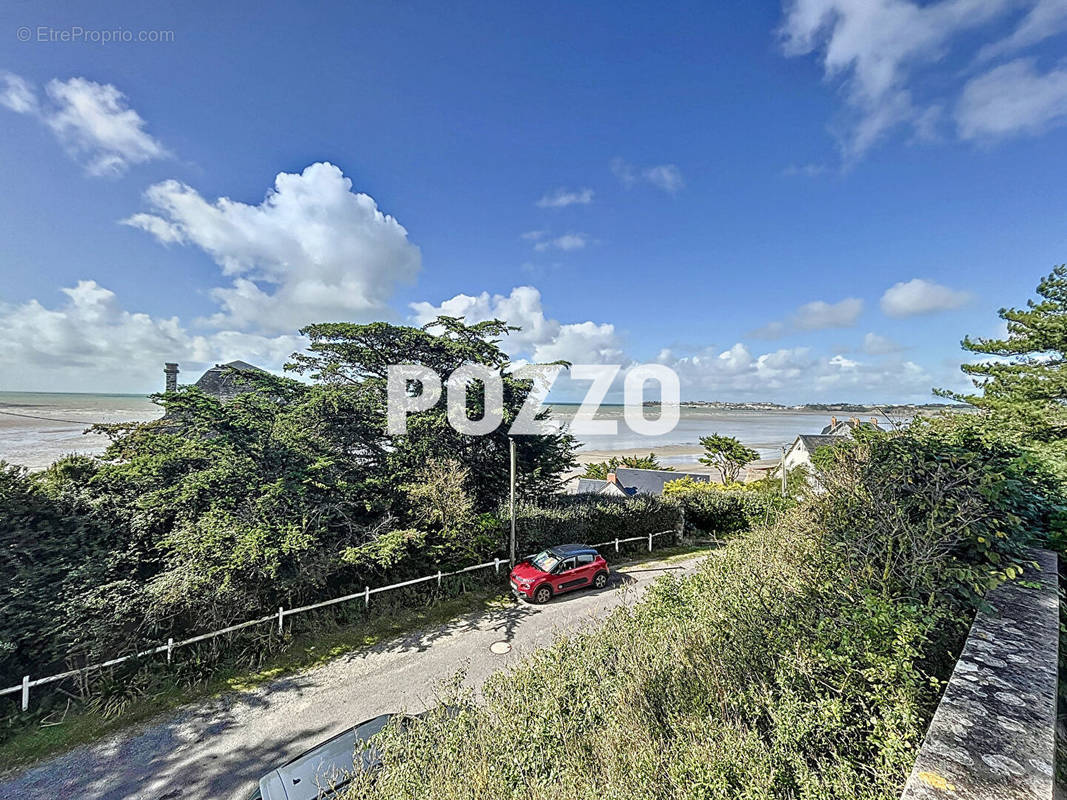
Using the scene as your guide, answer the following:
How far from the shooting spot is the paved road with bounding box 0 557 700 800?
5074 millimetres

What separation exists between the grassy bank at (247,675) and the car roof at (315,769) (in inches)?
133

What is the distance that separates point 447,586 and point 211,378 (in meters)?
13.8

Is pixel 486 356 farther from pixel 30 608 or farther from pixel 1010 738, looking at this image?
pixel 1010 738

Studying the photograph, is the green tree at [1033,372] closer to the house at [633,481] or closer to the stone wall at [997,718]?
the stone wall at [997,718]

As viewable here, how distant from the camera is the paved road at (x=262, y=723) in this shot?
16.6 ft

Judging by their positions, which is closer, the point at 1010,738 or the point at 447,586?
the point at 1010,738

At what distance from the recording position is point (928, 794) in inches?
62.3

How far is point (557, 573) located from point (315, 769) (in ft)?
21.7

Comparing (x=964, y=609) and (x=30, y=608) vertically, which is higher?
(x=964, y=609)

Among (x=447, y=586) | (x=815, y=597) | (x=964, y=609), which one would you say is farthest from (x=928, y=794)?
(x=447, y=586)

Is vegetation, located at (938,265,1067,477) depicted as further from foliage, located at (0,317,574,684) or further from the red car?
foliage, located at (0,317,574,684)

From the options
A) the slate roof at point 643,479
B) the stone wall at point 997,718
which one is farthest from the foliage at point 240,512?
the slate roof at point 643,479

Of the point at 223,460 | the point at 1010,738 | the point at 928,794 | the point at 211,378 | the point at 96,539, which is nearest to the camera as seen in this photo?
the point at 928,794

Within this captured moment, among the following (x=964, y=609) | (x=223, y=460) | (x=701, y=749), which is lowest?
(x=701, y=749)
